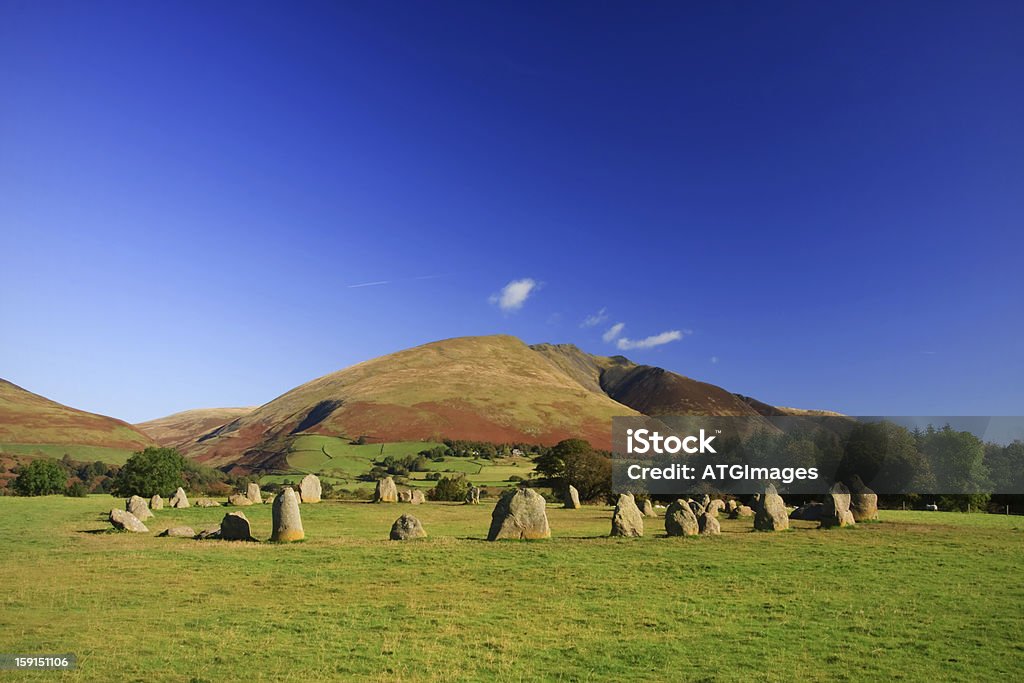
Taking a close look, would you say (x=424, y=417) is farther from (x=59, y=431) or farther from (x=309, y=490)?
(x=309, y=490)

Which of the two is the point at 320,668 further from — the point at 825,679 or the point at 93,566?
the point at 93,566

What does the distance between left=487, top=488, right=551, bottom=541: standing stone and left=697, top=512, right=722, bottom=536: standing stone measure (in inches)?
289

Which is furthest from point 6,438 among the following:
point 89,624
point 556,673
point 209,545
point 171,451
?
point 556,673

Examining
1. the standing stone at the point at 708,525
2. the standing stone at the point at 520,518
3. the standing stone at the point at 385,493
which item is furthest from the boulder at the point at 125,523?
the standing stone at the point at 708,525

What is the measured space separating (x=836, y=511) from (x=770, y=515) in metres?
4.31

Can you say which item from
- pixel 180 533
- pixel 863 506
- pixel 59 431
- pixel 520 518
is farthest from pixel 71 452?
pixel 863 506

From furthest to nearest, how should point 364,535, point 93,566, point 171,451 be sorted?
point 171,451
point 364,535
point 93,566

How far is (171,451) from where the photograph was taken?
54531mm

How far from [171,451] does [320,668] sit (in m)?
51.4

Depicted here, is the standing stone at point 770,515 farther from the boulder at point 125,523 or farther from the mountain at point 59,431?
the mountain at point 59,431

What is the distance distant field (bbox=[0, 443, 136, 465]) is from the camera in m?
104

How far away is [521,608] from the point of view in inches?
601

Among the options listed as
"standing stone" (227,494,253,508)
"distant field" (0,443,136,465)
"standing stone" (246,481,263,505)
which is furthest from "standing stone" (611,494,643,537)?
"distant field" (0,443,136,465)

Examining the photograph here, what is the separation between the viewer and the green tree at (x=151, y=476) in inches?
1993
